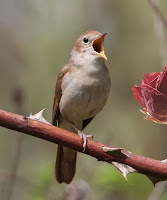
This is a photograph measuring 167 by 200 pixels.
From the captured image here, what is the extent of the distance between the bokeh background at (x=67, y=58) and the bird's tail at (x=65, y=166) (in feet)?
4.64

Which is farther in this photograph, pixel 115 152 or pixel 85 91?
A: pixel 85 91

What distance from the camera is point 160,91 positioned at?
7.00 feet

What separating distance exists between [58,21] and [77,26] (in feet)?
1.46

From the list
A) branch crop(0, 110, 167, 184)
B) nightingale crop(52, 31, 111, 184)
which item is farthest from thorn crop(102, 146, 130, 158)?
nightingale crop(52, 31, 111, 184)

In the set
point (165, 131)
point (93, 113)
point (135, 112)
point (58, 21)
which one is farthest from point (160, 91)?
point (58, 21)

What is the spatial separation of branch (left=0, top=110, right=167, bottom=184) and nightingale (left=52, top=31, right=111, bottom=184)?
1.75 m

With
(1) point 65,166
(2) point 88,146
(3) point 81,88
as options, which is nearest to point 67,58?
(1) point 65,166

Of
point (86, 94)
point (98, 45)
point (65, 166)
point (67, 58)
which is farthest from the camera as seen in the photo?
point (67, 58)

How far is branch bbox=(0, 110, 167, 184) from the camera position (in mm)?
2189

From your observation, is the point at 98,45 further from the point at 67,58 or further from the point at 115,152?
the point at 67,58

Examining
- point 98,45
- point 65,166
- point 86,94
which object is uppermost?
point 98,45

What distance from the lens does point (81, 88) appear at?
4238 mm

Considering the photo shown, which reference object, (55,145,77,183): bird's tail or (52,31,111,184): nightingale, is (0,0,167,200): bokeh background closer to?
(55,145,77,183): bird's tail

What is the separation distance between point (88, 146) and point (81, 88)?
6.31 ft
